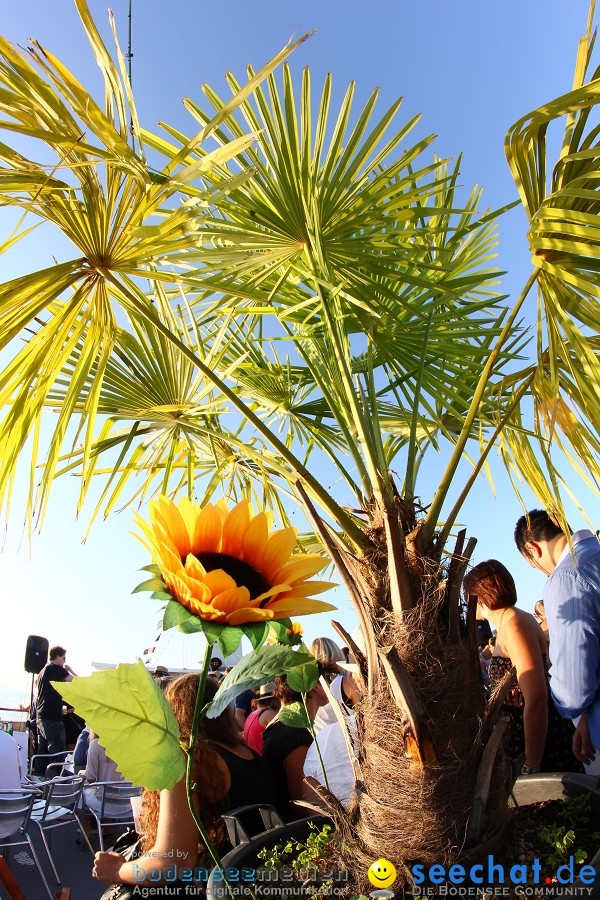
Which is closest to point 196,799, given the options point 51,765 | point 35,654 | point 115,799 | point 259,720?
point 259,720

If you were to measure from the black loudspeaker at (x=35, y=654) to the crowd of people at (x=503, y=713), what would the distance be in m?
5.17

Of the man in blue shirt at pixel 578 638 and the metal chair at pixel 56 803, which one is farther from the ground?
the man in blue shirt at pixel 578 638

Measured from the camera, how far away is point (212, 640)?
450 mm

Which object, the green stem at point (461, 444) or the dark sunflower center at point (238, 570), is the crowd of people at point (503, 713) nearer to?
the green stem at point (461, 444)

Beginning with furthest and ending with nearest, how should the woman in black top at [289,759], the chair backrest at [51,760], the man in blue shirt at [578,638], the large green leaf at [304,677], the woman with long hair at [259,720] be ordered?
the chair backrest at [51,760] → the woman with long hair at [259,720] → the woman in black top at [289,759] → the man in blue shirt at [578,638] → the large green leaf at [304,677]

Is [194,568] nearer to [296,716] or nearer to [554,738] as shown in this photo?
[296,716]

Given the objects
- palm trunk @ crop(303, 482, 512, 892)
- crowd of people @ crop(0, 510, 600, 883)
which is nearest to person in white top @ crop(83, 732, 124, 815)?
crowd of people @ crop(0, 510, 600, 883)

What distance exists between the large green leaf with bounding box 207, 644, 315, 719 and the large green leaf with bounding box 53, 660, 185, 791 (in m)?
0.05

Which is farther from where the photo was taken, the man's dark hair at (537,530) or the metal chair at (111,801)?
the metal chair at (111,801)

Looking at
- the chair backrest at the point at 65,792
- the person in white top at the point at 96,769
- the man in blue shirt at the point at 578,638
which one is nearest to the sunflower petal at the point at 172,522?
the man in blue shirt at the point at 578,638

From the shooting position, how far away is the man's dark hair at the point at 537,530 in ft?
5.73

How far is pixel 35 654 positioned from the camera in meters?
6.57

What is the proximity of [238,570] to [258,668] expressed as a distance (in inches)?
3.3

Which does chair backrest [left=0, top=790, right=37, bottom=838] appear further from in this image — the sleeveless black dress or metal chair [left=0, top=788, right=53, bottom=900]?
the sleeveless black dress
